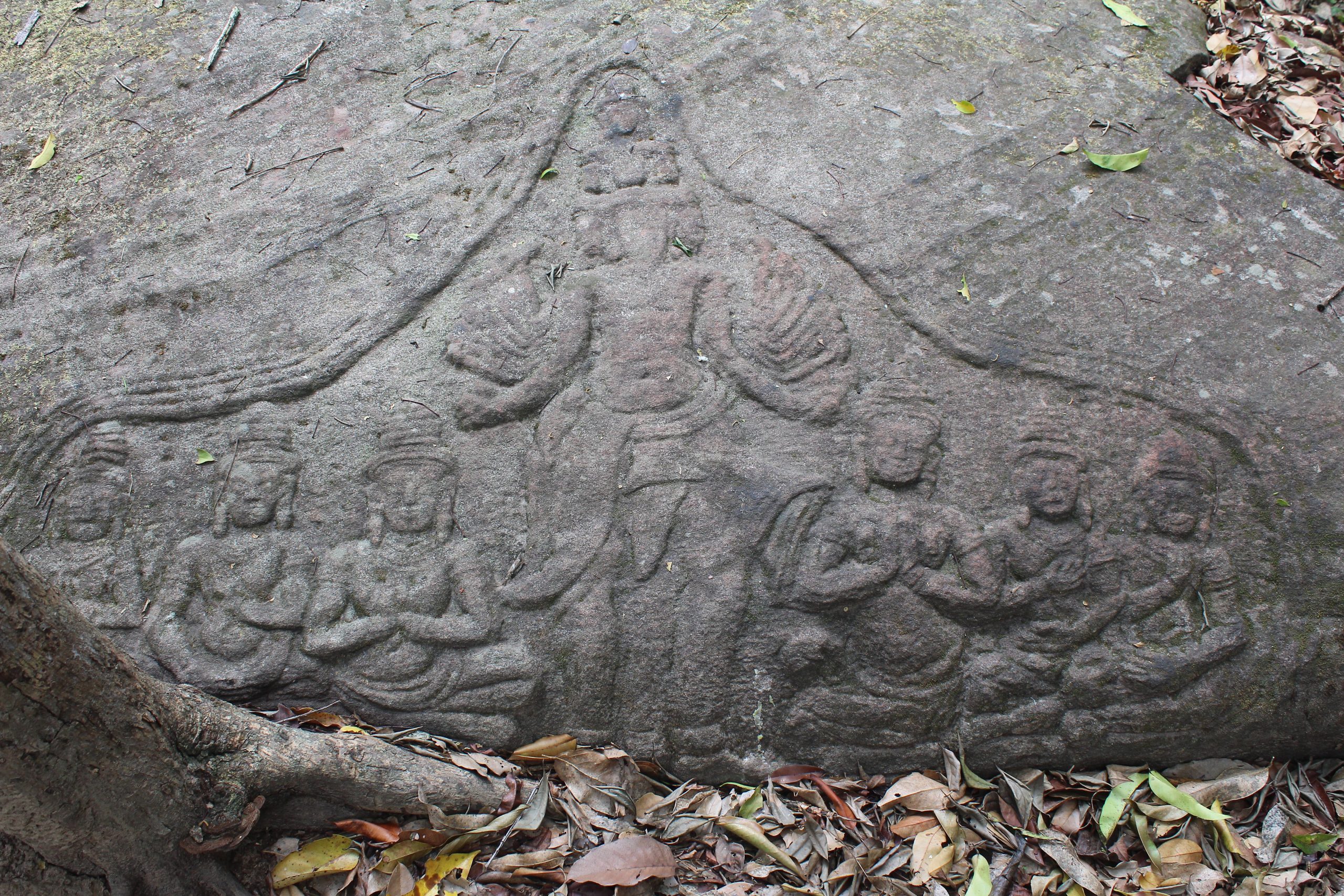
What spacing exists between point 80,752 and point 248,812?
428mm

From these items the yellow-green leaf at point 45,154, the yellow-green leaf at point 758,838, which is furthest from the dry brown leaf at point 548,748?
the yellow-green leaf at point 45,154

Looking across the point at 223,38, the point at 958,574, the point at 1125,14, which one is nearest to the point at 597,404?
the point at 958,574

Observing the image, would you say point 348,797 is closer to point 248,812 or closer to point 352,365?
point 248,812

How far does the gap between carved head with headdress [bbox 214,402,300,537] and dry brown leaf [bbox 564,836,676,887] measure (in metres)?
1.08

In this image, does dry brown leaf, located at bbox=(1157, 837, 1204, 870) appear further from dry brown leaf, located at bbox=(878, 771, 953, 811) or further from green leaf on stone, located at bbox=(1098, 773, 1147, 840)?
dry brown leaf, located at bbox=(878, 771, 953, 811)

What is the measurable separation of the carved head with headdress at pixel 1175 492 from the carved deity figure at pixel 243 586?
2.02 meters

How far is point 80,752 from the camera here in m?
1.69

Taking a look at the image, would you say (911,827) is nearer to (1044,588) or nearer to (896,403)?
(1044,588)

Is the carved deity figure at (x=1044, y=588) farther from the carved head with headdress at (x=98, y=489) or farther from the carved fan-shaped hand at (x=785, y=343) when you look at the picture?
the carved head with headdress at (x=98, y=489)

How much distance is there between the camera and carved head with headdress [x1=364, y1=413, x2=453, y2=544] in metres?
2.35

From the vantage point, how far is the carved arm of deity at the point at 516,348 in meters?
2.40

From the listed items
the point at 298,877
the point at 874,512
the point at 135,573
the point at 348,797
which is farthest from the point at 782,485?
the point at 135,573

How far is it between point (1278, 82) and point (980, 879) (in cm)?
293

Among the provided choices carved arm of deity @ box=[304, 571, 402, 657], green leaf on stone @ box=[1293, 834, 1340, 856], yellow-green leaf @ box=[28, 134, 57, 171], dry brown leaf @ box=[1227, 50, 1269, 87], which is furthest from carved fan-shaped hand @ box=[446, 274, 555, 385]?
dry brown leaf @ box=[1227, 50, 1269, 87]
